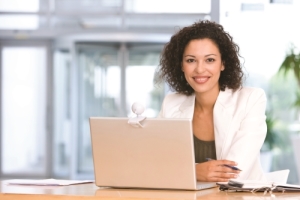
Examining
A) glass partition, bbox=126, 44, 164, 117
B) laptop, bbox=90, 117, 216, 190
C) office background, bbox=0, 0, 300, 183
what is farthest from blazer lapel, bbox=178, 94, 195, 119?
glass partition, bbox=126, 44, 164, 117

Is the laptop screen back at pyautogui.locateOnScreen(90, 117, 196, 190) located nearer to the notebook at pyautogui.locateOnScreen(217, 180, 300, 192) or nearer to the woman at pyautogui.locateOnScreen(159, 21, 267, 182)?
the notebook at pyautogui.locateOnScreen(217, 180, 300, 192)

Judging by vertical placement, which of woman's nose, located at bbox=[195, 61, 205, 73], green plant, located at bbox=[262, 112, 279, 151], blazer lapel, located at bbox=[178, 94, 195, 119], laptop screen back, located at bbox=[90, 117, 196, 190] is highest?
woman's nose, located at bbox=[195, 61, 205, 73]

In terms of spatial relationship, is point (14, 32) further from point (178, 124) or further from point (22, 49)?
point (178, 124)

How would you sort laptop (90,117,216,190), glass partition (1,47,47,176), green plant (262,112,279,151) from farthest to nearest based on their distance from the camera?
1. glass partition (1,47,47,176)
2. green plant (262,112,279,151)
3. laptop (90,117,216,190)

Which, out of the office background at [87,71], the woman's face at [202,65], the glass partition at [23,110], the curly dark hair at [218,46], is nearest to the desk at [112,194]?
the woman's face at [202,65]

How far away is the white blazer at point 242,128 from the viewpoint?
3.20m

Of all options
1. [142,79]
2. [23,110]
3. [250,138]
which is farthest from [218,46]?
[23,110]

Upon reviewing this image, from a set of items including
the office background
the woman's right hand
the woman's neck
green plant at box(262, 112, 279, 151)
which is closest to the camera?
the woman's right hand

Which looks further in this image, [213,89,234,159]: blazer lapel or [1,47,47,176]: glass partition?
[1,47,47,176]: glass partition

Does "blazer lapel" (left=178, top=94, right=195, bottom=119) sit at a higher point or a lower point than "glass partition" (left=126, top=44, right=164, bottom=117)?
lower

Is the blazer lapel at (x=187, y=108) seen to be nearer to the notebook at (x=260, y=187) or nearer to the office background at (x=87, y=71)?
the notebook at (x=260, y=187)

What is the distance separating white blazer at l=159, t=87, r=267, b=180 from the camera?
10.5ft

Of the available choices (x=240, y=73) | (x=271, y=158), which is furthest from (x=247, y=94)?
(x=271, y=158)

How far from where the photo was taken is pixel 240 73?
11.9 ft
